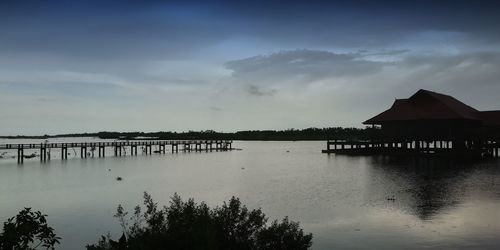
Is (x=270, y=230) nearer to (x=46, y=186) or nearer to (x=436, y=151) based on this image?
(x=46, y=186)

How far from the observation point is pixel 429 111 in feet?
207

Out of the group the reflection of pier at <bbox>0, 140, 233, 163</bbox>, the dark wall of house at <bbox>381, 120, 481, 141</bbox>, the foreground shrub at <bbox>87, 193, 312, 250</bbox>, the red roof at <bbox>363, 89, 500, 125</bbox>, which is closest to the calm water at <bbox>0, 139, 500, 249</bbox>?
the foreground shrub at <bbox>87, 193, 312, 250</bbox>

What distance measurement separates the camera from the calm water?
17.7 m

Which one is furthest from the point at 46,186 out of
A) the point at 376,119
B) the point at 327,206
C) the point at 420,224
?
the point at 376,119

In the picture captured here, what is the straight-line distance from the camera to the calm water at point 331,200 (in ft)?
58.1

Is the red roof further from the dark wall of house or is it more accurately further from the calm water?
the calm water

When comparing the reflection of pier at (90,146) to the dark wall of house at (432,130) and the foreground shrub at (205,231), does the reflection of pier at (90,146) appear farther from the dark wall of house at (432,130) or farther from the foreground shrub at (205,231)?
the foreground shrub at (205,231)

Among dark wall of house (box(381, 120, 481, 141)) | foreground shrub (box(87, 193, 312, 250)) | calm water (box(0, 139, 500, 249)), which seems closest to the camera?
foreground shrub (box(87, 193, 312, 250))

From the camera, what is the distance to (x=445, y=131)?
201 ft

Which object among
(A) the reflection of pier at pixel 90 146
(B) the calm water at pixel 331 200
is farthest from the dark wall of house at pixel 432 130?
(A) the reflection of pier at pixel 90 146

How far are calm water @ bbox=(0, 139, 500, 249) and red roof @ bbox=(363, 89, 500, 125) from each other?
17.0 m

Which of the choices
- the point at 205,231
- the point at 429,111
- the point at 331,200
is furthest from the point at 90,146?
the point at 205,231

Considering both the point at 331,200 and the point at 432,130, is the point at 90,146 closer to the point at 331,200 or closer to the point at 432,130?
the point at 432,130

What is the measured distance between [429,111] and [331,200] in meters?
40.7
